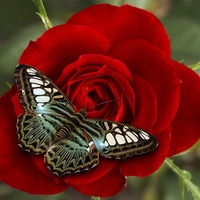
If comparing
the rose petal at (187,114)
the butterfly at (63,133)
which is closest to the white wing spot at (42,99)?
the butterfly at (63,133)

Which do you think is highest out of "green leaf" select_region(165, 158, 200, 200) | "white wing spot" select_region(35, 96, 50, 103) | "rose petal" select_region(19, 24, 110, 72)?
"rose petal" select_region(19, 24, 110, 72)

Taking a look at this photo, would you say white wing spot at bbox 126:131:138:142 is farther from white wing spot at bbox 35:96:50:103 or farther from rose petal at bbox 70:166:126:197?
white wing spot at bbox 35:96:50:103

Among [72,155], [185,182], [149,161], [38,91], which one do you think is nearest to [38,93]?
[38,91]

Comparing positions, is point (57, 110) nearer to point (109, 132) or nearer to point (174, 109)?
point (109, 132)

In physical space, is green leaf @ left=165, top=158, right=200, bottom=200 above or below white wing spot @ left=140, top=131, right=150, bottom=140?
below

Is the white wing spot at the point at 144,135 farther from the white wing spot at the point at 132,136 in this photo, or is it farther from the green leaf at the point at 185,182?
the green leaf at the point at 185,182

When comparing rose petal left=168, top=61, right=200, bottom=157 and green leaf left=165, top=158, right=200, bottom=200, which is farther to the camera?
green leaf left=165, top=158, right=200, bottom=200

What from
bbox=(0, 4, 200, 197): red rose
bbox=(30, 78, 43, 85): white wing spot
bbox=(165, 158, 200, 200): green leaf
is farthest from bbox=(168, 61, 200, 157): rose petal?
bbox=(30, 78, 43, 85): white wing spot

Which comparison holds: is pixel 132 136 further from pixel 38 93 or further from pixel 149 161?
pixel 38 93
